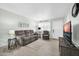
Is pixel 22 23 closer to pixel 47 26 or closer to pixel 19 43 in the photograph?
pixel 19 43

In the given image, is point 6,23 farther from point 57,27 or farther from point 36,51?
point 57,27

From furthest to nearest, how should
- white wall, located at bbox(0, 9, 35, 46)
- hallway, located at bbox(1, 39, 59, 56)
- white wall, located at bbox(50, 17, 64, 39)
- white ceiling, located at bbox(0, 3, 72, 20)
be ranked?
white wall, located at bbox(50, 17, 64, 39)
white wall, located at bbox(0, 9, 35, 46)
white ceiling, located at bbox(0, 3, 72, 20)
hallway, located at bbox(1, 39, 59, 56)

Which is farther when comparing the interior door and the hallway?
the interior door

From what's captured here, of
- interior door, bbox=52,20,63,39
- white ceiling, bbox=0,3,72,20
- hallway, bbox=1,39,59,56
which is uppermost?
→ white ceiling, bbox=0,3,72,20

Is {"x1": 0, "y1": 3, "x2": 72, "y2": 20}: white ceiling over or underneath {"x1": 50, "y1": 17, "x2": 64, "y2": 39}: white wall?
over

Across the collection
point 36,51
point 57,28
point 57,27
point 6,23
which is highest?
point 6,23

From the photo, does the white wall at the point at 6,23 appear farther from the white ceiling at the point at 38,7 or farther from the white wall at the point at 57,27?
the white wall at the point at 57,27

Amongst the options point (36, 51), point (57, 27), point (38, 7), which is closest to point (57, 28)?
point (57, 27)

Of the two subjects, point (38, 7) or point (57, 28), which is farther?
point (57, 28)

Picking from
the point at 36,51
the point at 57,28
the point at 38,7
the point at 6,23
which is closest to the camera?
the point at 36,51

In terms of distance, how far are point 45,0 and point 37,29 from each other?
5.87 metres

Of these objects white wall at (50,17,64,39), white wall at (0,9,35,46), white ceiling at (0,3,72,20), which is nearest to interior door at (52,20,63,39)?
white wall at (50,17,64,39)

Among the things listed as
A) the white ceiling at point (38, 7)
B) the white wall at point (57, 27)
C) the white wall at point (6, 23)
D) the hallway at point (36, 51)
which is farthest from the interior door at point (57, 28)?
the white wall at point (6, 23)

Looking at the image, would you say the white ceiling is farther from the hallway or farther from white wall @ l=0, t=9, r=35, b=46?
the hallway
